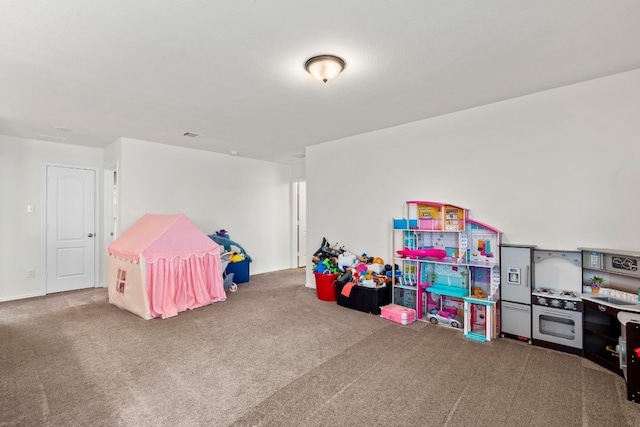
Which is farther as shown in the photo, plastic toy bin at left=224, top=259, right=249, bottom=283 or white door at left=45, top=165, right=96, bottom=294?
plastic toy bin at left=224, top=259, right=249, bottom=283

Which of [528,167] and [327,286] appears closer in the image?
[528,167]

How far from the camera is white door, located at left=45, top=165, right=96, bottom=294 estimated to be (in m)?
5.34

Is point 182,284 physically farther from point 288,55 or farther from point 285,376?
point 288,55

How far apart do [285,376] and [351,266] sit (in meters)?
2.43

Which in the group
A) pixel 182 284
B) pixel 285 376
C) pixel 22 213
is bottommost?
pixel 285 376

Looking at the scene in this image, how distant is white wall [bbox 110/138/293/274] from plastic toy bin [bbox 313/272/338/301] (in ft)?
8.30

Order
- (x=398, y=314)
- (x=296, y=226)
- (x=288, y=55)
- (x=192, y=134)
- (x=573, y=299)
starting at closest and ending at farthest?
(x=288, y=55)
(x=573, y=299)
(x=398, y=314)
(x=192, y=134)
(x=296, y=226)

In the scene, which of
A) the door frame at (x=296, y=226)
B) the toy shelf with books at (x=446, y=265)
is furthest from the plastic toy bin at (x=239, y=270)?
the toy shelf with books at (x=446, y=265)

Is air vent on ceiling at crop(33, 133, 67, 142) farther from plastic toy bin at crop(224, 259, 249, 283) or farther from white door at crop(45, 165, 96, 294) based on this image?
plastic toy bin at crop(224, 259, 249, 283)

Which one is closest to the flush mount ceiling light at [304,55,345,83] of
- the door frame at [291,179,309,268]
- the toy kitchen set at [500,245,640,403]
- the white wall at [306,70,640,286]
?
the white wall at [306,70,640,286]

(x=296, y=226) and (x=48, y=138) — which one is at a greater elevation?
(x=48, y=138)

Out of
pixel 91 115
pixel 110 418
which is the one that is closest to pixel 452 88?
pixel 110 418

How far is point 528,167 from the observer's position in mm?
3420

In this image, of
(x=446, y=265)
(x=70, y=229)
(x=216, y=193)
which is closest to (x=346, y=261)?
(x=446, y=265)
